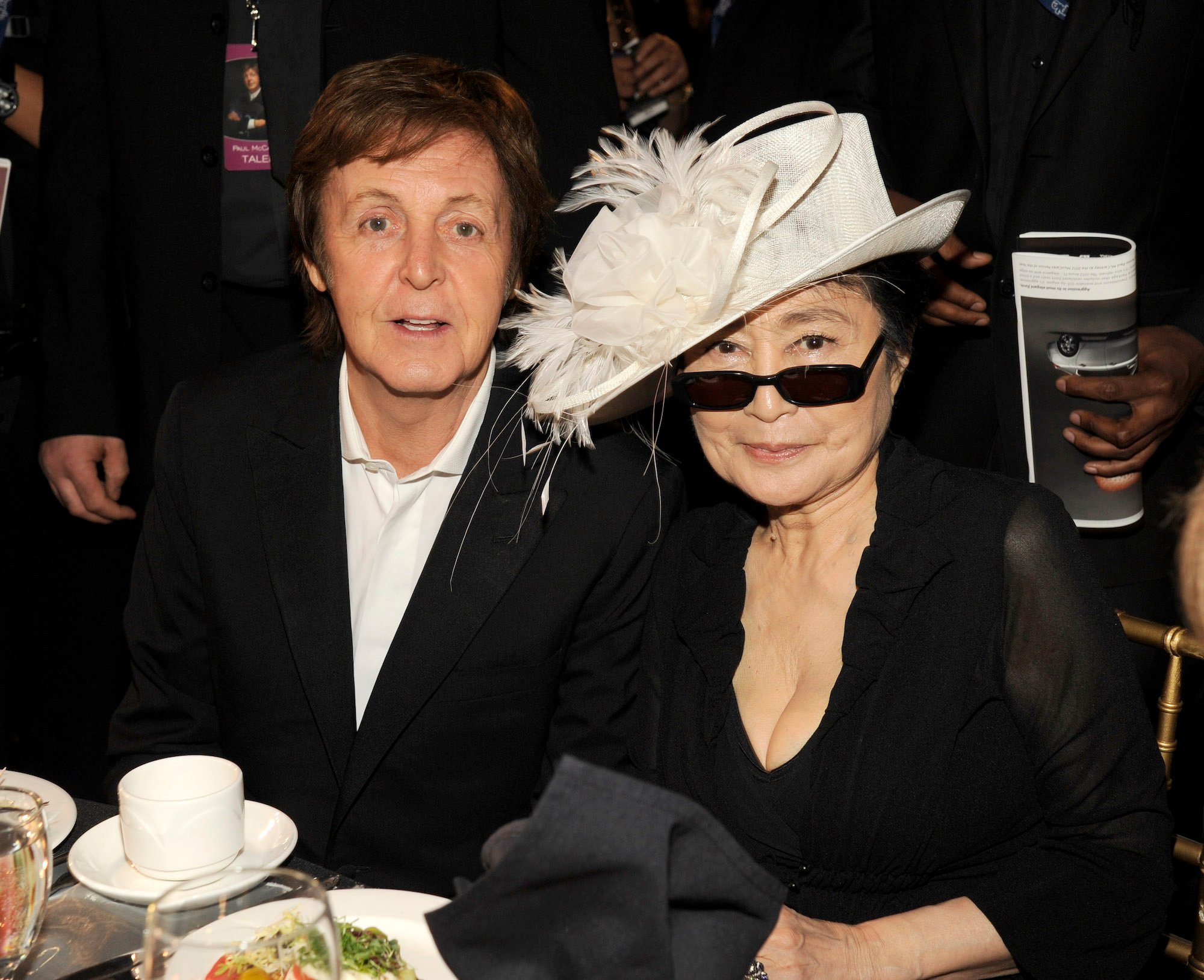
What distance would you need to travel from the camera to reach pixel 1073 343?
271 cm

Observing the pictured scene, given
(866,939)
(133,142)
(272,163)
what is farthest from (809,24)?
(866,939)

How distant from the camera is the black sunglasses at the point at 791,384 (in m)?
2.15

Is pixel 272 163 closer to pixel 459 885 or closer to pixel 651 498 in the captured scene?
pixel 651 498

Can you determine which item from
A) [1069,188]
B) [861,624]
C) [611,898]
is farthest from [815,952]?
[1069,188]

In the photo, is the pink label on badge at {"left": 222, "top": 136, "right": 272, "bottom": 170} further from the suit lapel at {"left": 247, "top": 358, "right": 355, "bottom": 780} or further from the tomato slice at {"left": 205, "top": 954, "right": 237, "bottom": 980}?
the tomato slice at {"left": 205, "top": 954, "right": 237, "bottom": 980}

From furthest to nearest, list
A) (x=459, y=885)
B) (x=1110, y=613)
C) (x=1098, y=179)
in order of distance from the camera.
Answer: (x=1098, y=179), (x=1110, y=613), (x=459, y=885)

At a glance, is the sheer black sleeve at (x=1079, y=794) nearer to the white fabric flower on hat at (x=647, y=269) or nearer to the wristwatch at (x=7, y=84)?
the white fabric flower on hat at (x=647, y=269)

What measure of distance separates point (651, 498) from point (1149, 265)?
1.41 m

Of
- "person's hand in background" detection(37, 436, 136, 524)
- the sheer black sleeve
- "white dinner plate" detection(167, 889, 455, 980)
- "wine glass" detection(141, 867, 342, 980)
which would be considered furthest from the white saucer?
"person's hand in background" detection(37, 436, 136, 524)

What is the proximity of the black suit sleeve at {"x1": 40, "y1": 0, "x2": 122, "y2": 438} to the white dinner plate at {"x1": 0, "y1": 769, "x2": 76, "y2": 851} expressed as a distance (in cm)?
164

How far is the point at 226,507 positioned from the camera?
2.61m

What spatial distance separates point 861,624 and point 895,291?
62cm

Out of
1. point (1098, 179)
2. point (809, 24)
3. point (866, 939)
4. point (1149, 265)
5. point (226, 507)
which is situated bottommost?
point (866, 939)

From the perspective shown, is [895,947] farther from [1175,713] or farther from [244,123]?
[244,123]
